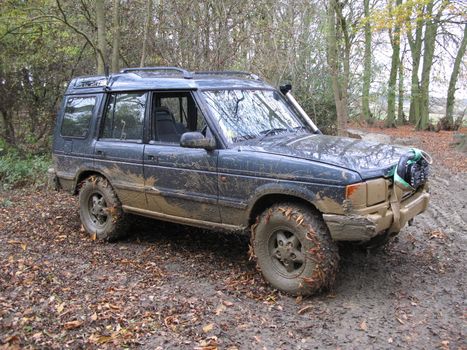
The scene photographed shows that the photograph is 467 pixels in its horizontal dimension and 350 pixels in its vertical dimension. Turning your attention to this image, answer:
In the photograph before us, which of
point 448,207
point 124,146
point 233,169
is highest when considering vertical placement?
point 124,146

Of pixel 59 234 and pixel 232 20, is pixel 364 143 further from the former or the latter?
pixel 232 20

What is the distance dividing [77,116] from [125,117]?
0.96m

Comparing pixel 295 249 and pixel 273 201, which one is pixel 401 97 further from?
pixel 295 249

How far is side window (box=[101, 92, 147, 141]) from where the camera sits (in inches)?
212

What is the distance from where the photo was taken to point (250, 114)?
5.02 metres

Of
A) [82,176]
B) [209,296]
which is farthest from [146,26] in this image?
[209,296]

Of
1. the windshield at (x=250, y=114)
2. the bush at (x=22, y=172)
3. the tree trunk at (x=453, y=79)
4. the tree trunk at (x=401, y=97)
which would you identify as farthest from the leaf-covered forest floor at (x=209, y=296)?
the tree trunk at (x=401, y=97)

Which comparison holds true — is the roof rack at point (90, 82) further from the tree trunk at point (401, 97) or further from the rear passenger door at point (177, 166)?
the tree trunk at point (401, 97)

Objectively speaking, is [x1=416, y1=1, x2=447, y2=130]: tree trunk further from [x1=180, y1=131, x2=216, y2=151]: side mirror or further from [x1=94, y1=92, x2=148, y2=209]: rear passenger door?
[x1=180, y1=131, x2=216, y2=151]: side mirror

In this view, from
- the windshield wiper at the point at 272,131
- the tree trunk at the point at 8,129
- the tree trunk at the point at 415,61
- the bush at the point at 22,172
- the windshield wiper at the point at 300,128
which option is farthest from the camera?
the tree trunk at the point at 415,61

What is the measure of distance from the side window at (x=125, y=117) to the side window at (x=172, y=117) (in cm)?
17

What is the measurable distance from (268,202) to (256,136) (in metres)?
0.79

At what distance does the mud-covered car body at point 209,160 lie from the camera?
12.6ft

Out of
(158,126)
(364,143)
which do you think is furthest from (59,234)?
(364,143)
